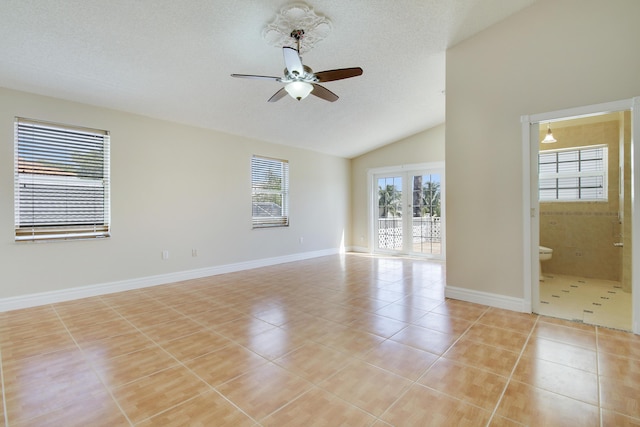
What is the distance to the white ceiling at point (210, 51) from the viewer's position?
264cm

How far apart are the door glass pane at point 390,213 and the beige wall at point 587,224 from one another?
2920 mm

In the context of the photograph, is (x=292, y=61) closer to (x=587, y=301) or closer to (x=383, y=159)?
(x=587, y=301)

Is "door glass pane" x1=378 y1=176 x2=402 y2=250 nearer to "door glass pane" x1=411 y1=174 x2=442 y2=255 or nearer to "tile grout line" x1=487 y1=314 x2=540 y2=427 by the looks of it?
"door glass pane" x1=411 y1=174 x2=442 y2=255

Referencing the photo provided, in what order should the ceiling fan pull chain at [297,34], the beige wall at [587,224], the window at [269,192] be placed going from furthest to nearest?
the window at [269,192] → the beige wall at [587,224] → the ceiling fan pull chain at [297,34]

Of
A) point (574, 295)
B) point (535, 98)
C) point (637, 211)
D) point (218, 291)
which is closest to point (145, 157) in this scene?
point (218, 291)

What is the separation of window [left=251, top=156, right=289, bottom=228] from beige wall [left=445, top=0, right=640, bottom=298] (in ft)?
11.7

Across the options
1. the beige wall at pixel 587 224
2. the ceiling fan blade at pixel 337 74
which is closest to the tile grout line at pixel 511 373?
the beige wall at pixel 587 224

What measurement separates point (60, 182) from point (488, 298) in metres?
5.39

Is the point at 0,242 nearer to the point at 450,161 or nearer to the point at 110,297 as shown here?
the point at 110,297

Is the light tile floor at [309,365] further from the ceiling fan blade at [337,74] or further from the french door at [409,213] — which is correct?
the french door at [409,213]

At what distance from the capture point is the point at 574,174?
15.8ft

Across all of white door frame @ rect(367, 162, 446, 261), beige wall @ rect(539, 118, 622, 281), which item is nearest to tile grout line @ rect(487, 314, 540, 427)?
beige wall @ rect(539, 118, 622, 281)

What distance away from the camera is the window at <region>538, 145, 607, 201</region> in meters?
4.62

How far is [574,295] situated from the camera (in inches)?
151
